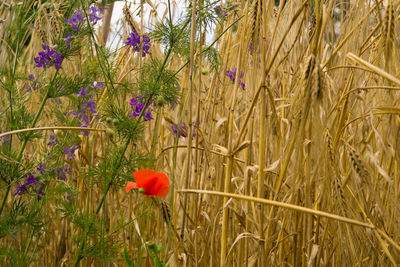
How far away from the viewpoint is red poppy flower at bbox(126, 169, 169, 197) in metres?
0.70

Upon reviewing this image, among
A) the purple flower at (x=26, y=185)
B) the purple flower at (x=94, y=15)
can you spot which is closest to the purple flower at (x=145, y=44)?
the purple flower at (x=94, y=15)

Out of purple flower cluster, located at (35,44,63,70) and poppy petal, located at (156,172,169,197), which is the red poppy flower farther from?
purple flower cluster, located at (35,44,63,70)

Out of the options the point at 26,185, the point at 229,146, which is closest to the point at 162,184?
the point at 229,146

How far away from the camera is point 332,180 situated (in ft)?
2.14

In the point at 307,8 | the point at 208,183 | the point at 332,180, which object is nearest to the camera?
the point at 332,180

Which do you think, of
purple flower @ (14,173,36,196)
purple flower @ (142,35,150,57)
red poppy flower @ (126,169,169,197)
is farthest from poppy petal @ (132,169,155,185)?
purple flower @ (142,35,150,57)

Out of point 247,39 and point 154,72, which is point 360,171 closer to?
point 247,39

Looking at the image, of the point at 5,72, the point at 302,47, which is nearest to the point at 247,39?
the point at 302,47

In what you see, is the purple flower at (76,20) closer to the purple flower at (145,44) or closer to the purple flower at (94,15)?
the purple flower at (94,15)

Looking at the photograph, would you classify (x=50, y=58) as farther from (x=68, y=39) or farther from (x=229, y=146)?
(x=229, y=146)

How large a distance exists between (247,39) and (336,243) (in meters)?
0.46

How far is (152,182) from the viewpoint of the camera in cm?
70

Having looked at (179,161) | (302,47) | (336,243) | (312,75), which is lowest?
(336,243)

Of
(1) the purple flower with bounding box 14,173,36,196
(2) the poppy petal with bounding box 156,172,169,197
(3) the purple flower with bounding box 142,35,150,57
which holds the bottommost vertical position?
(1) the purple flower with bounding box 14,173,36,196
